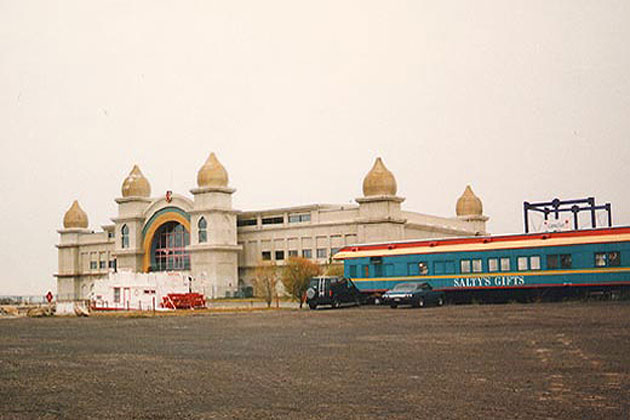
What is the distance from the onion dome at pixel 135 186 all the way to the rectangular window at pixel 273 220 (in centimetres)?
1550

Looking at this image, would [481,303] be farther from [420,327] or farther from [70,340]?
[70,340]

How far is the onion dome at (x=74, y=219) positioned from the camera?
93.2 m

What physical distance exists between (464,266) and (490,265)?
1537 mm

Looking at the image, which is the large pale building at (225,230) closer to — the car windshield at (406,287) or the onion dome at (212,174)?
Result: the onion dome at (212,174)

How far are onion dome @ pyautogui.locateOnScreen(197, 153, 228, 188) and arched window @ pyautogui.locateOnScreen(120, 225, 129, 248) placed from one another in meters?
12.6

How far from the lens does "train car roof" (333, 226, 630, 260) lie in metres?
37.0

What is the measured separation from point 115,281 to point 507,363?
134 ft

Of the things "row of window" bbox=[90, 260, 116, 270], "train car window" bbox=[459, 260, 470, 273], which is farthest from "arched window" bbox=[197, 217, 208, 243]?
"train car window" bbox=[459, 260, 470, 273]

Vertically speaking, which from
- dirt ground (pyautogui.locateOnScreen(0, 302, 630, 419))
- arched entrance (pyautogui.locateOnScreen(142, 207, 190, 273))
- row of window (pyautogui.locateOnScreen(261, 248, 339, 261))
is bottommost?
dirt ground (pyautogui.locateOnScreen(0, 302, 630, 419))

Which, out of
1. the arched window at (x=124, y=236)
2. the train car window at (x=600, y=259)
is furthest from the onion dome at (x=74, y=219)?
the train car window at (x=600, y=259)

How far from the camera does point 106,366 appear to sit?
1386 centimetres

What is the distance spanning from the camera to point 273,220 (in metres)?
76.1

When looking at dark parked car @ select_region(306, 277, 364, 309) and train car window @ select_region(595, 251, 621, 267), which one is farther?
dark parked car @ select_region(306, 277, 364, 309)

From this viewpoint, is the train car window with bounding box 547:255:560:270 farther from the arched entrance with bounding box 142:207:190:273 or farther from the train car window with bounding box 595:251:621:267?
the arched entrance with bounding box 142:207:190:273
